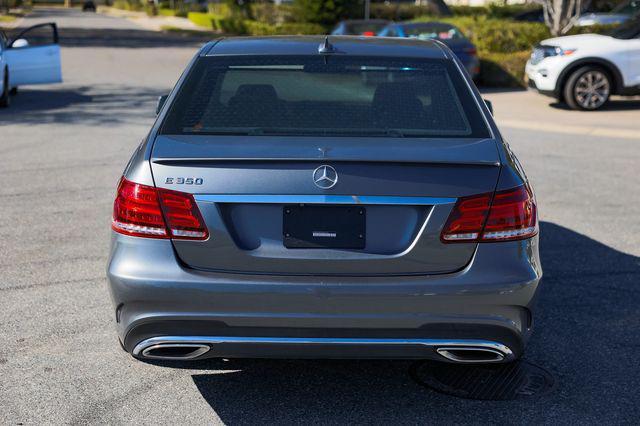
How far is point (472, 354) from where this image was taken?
3812 mm

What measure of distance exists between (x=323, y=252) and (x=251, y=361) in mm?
1238

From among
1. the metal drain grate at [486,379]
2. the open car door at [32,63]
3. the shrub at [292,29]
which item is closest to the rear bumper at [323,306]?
the metal drain grate at [486,379]

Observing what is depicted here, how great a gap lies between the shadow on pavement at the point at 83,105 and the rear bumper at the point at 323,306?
10.8 meters

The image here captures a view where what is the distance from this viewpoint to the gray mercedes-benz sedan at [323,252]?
3625mm

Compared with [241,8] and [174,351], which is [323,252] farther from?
[241,8]

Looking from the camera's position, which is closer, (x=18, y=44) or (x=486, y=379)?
(x=486, y=379)

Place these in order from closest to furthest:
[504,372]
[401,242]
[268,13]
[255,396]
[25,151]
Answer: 1. [401,242]
2. [255,396]
3. [504,372]
4. [25,151]
5. [268,13]

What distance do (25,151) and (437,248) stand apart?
28.5 feet

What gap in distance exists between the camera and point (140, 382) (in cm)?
441

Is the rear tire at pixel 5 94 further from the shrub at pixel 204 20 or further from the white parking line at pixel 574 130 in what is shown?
the shrub at pixel 204 20

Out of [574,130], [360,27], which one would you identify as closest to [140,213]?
[574,130]

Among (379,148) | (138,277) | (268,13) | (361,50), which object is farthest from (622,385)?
(268,13)

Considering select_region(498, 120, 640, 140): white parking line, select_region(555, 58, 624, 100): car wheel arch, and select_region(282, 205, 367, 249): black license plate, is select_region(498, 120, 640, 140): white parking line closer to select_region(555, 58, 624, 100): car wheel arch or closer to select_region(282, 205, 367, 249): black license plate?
select_region(555, 58, 624, 100): car wheel arch

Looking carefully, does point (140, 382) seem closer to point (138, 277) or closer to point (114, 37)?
point (138, 277)
